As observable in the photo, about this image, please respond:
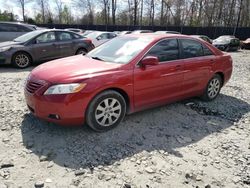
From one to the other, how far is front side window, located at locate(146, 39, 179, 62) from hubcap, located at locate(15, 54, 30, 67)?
6.00 metres

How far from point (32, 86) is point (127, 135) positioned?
163cm

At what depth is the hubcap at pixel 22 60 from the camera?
879 cm

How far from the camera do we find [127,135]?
13.0ft

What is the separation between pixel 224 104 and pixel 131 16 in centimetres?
4269

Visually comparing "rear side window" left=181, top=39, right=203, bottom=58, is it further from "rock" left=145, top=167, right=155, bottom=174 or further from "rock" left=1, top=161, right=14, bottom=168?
"rock" left=1, top=161, right=14, bottom=168

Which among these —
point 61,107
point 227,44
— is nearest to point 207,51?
point 61,107

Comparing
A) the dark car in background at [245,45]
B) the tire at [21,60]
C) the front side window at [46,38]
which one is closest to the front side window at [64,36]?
the front side window at [46,38]

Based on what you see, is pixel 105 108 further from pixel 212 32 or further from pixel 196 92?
pixel 212 32

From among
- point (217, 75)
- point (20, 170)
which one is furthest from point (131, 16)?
point (20, 170)

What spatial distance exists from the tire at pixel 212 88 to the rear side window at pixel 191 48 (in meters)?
0.75

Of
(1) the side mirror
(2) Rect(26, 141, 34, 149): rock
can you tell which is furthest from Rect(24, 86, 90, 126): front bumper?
(1) the side mirror

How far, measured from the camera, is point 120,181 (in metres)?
2.91

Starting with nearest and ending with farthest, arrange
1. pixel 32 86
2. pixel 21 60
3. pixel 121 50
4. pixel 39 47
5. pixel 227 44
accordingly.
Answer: pixel 32 86, pixel 121 50, pixel 21 60, pixel 39 47, pixel 227 44

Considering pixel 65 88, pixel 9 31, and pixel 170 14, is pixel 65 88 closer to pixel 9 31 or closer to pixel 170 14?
pixel 9 31
